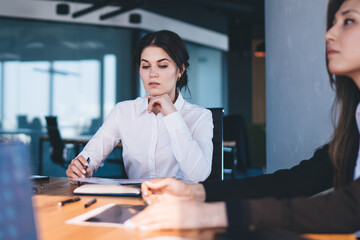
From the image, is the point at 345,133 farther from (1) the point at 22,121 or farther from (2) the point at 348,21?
(1) the point at 22,121

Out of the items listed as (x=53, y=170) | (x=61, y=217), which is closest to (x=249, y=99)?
(x=53, y=170)

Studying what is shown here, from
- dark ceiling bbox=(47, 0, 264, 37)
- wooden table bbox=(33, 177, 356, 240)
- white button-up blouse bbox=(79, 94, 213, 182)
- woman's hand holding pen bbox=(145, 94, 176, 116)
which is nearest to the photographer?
wooden table bbox=(33, 177, 356, 240)

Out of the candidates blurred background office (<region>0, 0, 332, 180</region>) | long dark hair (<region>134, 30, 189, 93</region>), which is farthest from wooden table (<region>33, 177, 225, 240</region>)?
blurred background office (<region>0, 0, 332, 180</region>)

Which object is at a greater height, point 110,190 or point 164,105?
point 164,105

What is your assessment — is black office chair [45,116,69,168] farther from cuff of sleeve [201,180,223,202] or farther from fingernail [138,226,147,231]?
fingernail [138,226,147,231]

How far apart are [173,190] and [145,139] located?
840 millimetres

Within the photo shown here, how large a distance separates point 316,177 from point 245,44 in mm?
8915

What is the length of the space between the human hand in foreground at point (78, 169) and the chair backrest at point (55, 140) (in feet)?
10.9

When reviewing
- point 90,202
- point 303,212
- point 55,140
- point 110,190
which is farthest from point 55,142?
point 303,212

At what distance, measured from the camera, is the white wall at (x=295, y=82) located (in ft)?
6.40

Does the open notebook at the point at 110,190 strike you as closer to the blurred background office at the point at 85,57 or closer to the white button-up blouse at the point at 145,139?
the white button-up blouse at the point at 145,139

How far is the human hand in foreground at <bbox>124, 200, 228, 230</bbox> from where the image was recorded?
829 millimetres

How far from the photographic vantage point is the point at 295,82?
7.30 ft

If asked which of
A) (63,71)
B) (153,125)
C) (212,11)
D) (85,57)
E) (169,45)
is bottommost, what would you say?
(153,125)
